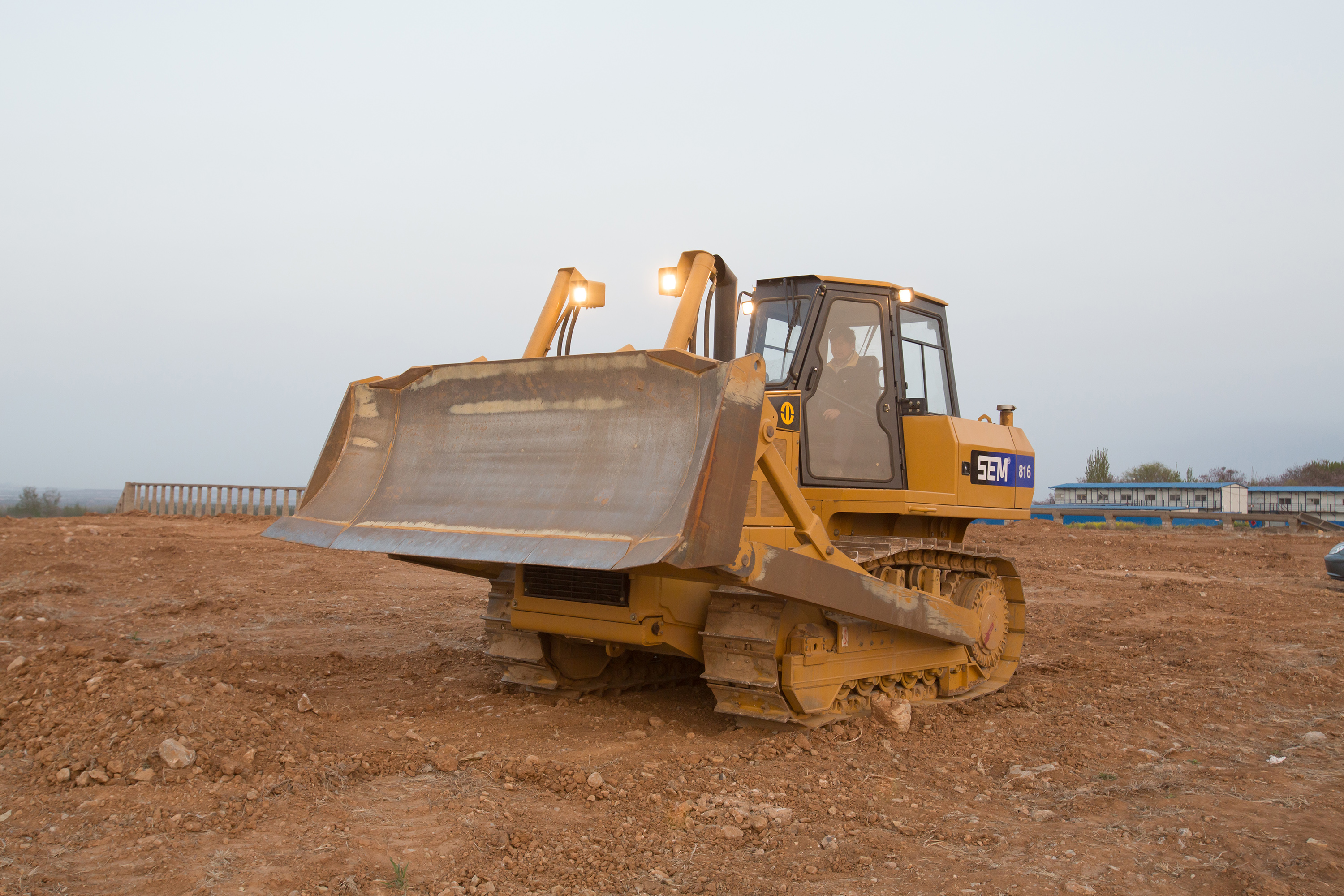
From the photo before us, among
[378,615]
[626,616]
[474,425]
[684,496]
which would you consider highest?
[474,425]

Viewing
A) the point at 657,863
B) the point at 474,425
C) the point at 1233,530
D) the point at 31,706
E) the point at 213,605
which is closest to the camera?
the point at 657,863

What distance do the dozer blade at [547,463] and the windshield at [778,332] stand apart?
5.34ft

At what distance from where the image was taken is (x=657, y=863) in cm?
358

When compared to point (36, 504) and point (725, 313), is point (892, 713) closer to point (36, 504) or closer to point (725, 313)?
point (725, 313)

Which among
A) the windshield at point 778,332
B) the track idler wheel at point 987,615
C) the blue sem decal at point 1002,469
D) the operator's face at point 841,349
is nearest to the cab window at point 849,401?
the operator's face at point 841,349

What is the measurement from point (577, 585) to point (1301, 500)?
38026mm

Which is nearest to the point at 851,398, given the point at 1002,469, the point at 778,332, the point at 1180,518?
the point at 778,332

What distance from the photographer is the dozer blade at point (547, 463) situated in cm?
418

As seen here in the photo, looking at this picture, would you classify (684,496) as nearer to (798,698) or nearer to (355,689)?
(798,698)

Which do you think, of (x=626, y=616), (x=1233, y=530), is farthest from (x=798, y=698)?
(x=1233, y=530)

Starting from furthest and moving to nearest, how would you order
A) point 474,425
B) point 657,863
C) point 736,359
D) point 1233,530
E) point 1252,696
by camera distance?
point 1233,530 → point 1252,696 → point 474,425 → point 736,359 → point 657,863

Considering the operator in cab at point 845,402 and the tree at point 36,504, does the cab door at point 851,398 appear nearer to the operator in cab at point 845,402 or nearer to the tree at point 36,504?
the operator in cab at point 845,402

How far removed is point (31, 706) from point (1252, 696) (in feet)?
25.2

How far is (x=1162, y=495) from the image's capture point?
37531 millimetres
